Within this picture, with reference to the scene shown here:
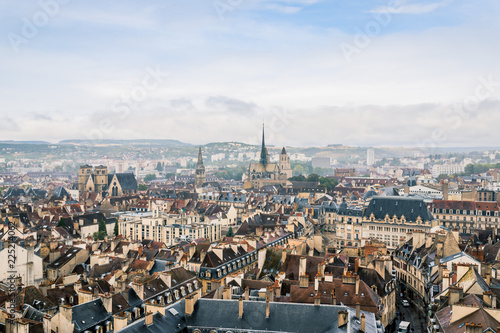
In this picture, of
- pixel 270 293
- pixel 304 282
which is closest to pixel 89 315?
pixel 270 293

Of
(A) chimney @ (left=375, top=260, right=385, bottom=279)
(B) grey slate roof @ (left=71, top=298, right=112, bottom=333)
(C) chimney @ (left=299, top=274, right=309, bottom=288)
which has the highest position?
(C) chimney @ (left=299, top=274, right=309, bottom=288)

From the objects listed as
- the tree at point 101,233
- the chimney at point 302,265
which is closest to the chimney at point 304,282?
the chimney at point 302,265

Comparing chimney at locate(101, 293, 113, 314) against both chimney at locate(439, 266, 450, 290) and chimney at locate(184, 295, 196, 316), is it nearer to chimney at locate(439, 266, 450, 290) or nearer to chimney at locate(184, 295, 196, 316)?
chimney at locate(184, 295, 196, 316)

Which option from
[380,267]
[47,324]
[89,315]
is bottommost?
[89,315]

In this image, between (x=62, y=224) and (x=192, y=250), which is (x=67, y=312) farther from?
(x=62, y=224)

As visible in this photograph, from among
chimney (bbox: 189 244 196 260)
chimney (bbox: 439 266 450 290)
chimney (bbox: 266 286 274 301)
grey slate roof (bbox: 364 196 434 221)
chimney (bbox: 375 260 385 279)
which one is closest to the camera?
chimney (bbox: 266 286 274 301)

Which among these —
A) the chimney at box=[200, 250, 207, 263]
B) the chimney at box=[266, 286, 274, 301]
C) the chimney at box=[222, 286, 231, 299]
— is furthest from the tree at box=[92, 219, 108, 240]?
the chimney at box=[266, 286, 274, 301]

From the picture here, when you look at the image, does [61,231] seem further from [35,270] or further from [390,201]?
Result: [390,201]

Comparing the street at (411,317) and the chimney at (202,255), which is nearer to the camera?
the street at (411,317)

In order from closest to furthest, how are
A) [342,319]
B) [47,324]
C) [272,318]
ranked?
[342,319]
[272,318]
[47,324]

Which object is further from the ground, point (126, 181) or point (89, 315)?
point (126, 181)

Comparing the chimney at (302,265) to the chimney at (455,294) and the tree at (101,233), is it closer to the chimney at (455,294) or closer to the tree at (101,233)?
the chimney at (455,294)

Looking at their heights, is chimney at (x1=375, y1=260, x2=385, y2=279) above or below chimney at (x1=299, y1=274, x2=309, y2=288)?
below
